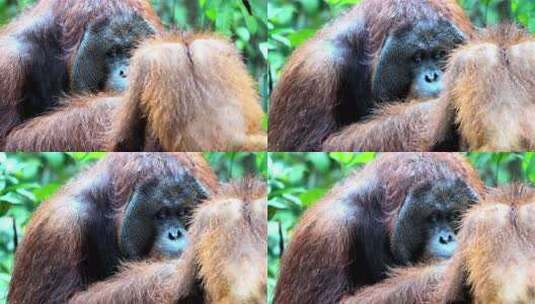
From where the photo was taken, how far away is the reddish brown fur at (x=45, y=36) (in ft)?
9.84

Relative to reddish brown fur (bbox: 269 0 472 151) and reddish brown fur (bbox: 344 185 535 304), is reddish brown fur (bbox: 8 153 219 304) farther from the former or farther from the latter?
reddish brown fur (bbox: 344 185 535 304)

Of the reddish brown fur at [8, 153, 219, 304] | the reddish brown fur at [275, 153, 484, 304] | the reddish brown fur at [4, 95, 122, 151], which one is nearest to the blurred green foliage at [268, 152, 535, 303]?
the reddish brown fur at [275, 153, 484, 304]

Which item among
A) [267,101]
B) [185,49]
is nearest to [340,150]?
[267,101]

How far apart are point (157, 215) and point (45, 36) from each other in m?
0.52

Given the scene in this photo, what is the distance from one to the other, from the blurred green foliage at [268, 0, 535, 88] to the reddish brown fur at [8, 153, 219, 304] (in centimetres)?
33

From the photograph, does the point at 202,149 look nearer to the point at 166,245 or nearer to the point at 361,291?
the point at 166,245

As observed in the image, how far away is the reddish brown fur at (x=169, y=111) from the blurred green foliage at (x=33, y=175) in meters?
0.03

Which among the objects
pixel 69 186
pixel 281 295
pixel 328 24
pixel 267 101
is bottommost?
pixel 281 295

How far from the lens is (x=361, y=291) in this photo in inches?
119

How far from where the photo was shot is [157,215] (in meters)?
3.07

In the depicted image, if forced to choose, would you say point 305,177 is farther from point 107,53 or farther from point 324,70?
point 107,53

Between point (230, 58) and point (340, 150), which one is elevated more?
point (230, 58)

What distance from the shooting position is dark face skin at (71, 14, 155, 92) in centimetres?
301

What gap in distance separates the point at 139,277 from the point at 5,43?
66 centimetres
